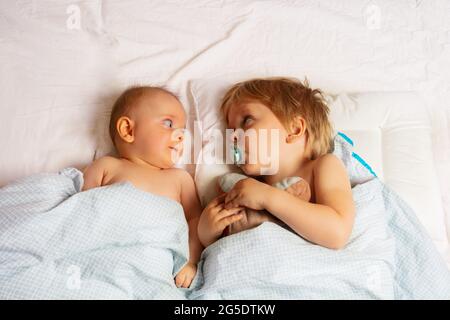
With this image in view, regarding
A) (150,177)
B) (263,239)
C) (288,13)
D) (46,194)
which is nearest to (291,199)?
(263,239)

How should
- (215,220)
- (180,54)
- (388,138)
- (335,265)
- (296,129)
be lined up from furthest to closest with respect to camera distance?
(180,54) < (388,138) < (296,129) < (215,220) < (335,265)

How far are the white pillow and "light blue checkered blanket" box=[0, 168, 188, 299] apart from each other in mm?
249

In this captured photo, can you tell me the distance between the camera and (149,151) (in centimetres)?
129

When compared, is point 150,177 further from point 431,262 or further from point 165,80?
point 431,262

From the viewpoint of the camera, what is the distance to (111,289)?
0.97 metres

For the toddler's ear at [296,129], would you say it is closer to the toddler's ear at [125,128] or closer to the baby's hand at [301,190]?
the baby's hand at [301,190]

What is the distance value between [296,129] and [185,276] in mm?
466

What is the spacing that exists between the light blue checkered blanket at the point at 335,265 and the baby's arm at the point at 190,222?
34 millimetres

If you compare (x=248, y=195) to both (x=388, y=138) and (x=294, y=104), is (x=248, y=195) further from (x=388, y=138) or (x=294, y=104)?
(x=388, y=138)

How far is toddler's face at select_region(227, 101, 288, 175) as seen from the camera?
121 cm

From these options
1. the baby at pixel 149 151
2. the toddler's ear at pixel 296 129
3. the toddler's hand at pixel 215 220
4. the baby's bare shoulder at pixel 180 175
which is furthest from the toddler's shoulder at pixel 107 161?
the toddler's ear at pixel 296 129

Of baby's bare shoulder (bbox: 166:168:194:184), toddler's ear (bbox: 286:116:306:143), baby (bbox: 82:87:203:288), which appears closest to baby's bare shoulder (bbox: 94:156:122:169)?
baby (bbox: 82:87:203:288)

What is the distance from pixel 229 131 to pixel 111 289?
1.76 feet

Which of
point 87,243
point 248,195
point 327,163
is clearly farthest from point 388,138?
point 87,243
